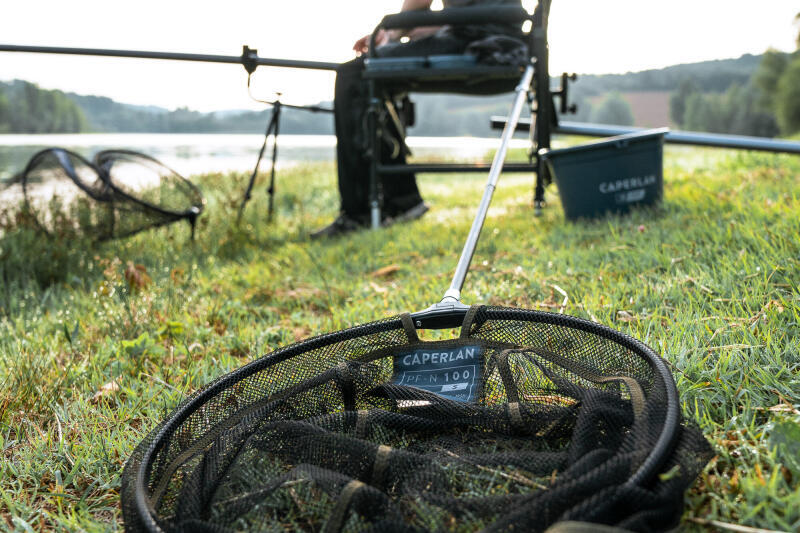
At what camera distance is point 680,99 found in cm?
8506

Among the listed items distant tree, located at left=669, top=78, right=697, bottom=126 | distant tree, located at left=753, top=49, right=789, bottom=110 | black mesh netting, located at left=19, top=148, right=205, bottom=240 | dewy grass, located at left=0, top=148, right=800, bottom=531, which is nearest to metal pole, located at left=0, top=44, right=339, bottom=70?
black mesh netting, located at left=19, top=148, right=205, bottom=240

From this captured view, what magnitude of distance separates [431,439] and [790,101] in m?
63.3

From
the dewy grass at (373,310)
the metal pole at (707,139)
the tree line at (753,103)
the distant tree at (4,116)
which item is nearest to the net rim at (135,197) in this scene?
the dewy grass at (373,310)

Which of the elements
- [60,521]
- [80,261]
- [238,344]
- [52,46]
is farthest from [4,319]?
[60,521]

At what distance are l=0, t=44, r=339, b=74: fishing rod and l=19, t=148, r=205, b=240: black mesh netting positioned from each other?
0.74 metres

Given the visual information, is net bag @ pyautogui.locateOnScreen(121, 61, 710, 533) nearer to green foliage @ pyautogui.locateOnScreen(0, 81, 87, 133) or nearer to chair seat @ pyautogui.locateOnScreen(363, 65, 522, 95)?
chair seat @ pyautogui.locateOnScreen(363, 65, 522, 95)

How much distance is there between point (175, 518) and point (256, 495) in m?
0.13

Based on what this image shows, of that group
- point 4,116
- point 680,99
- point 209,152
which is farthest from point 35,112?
point 680,99

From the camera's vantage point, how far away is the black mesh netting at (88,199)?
12.7 feet

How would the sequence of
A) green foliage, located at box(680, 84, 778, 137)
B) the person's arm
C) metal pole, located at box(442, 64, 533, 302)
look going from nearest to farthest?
metal pole, located at box(442, 64, 533, 302), the person's arm, green foliage, located at box(680, 84, 778, 137)

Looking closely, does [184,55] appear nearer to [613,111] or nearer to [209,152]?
[209,152]

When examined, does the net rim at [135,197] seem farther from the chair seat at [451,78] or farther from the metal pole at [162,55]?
the chair seat at [451,78]

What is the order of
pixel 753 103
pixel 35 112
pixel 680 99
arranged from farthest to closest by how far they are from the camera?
pixel 680 99
pixel 753 103
pixel 35 112

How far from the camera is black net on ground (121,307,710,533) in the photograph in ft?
2.92
